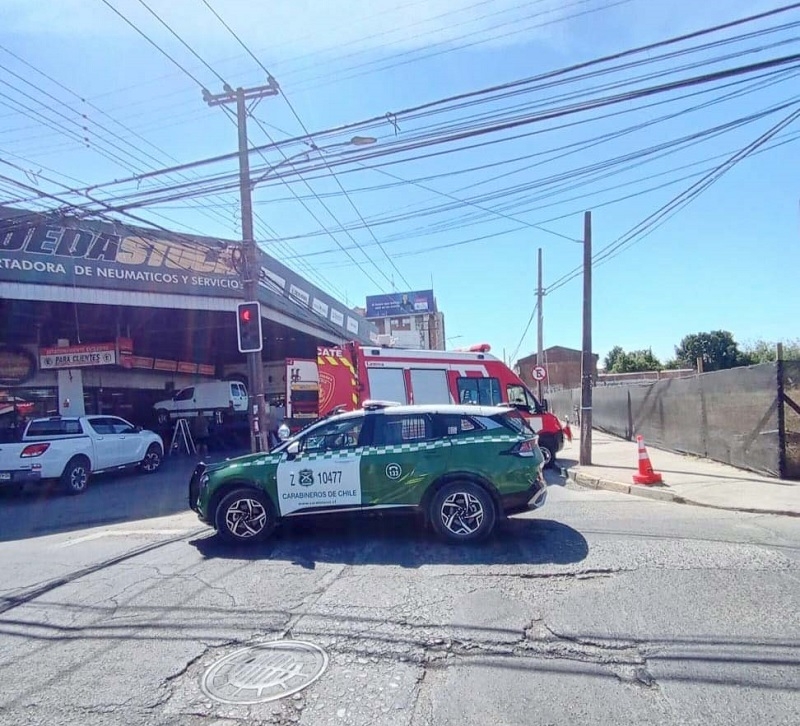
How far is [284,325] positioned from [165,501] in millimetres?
13332

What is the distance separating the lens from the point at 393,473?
715cm

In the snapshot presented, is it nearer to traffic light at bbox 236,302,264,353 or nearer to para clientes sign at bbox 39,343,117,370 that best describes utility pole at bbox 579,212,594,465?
traffic light at bbox 236,302,264,353

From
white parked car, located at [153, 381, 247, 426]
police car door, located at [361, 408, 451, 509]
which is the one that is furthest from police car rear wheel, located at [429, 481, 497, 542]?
white parked car, located at [153, 381, 247, 426]

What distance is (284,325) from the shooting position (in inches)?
976

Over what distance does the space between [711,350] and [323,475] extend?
53811 millimetres

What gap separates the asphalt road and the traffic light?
224 inches

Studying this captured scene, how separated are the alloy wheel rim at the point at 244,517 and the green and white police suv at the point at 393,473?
0.04 ft

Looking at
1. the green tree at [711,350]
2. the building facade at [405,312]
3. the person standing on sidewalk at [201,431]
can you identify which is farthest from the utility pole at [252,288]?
the building facade at [405,312]

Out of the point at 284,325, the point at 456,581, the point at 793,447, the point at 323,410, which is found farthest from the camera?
the point at 284,325

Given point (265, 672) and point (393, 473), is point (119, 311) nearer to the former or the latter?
point (393, 473)

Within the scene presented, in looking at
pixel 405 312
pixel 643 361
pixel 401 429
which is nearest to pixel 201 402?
pixel 401 429

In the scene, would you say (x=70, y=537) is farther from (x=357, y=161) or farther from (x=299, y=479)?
(x=357, y=161)

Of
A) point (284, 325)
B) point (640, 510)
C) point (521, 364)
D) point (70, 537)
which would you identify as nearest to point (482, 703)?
point (640, 510)

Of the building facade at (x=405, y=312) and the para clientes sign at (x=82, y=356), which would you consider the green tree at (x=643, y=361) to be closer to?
the building facade at (x=405, y=312)
